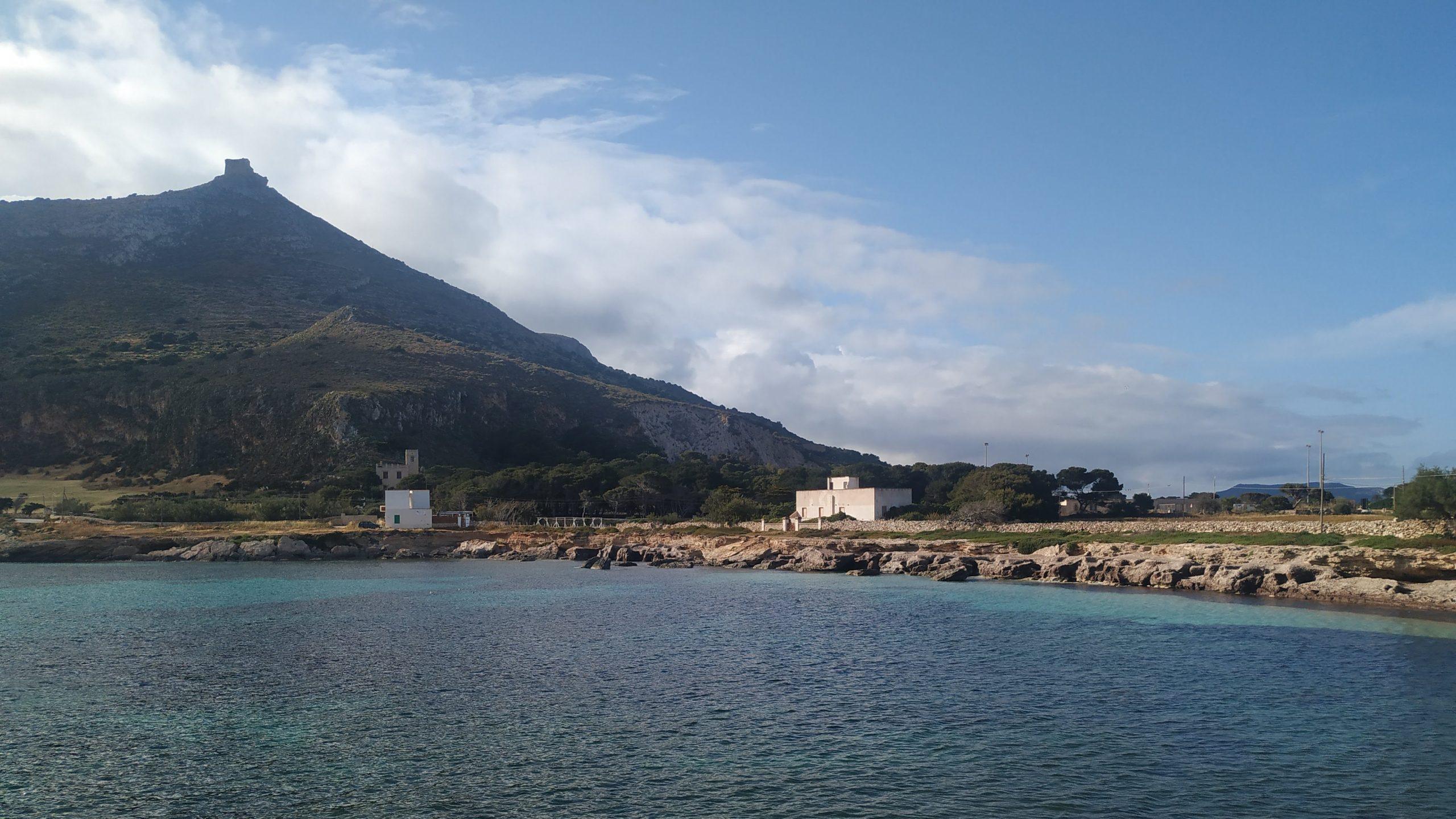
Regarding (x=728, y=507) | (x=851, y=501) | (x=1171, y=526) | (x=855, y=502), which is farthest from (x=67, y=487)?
(x=1171, y=526)

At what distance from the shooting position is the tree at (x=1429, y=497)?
41.0 m

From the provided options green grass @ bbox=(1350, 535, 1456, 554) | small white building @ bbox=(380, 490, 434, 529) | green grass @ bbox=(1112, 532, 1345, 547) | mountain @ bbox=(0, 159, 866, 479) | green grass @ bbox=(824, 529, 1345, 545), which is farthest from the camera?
mountain @ bbox=(0, 159, 866, 479)

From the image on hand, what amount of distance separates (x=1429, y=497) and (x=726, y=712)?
41268mm

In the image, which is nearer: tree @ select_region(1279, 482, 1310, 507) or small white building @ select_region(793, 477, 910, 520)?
small white building @ select_region(793, 477, 910, 520)

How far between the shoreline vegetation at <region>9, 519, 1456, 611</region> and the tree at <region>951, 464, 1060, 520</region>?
698cm

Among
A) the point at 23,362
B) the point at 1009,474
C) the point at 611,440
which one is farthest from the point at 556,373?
the point at 1009,474

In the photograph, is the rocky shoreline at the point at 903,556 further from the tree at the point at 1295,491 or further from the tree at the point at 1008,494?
the tree at the point at 1295,491

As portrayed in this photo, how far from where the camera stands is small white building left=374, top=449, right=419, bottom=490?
94188mm

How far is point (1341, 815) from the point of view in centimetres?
1215

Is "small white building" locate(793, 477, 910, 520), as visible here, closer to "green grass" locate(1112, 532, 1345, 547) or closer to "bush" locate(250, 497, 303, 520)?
"green grass" locate(1112, 532, 1345, 547)

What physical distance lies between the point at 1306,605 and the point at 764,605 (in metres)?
20.9

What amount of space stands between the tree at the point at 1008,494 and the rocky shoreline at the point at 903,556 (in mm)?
11222

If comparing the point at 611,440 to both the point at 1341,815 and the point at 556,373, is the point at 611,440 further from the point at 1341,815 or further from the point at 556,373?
the point at 1341,815

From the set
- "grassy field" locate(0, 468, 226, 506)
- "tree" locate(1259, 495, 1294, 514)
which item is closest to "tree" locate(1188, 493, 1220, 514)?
"tree" locate(1259, 495, 1294, 514)
